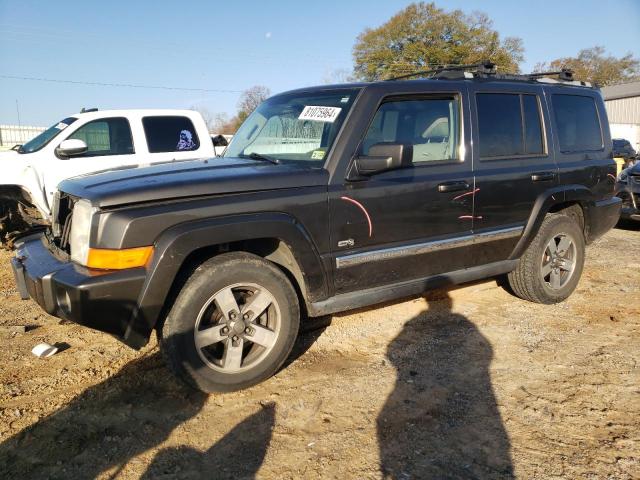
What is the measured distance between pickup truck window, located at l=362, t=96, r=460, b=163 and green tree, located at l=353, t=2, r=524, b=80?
111 ft

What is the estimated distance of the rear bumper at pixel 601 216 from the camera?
4898 millimetres

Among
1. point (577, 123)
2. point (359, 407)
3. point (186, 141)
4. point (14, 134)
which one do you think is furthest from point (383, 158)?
point (14, 134)

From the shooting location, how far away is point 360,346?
12.5 feet

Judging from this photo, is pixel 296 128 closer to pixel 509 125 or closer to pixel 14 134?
pixel 509 125

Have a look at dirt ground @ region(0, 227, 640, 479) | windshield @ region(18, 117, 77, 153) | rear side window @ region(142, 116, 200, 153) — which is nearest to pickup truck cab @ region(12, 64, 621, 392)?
dirt ground @ region(0, 227, 640, 479)

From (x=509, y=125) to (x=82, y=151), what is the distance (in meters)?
5.23

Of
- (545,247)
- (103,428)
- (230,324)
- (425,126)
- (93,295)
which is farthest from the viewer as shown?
(545,247)

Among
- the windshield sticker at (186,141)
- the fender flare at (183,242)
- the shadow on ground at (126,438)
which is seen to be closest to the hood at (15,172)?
the windshield sticker at (186,141)

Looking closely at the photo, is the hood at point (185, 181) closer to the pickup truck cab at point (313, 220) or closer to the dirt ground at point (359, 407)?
the pickup truck cab at point (313, 220)

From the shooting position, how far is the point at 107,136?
6879mm

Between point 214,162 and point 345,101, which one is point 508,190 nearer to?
point 345,101

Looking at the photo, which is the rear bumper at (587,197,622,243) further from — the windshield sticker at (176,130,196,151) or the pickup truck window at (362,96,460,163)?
the windshield sticker at (176,130,196,151)

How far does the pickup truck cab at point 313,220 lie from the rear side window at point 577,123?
0.03m

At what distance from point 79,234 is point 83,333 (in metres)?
1.54
